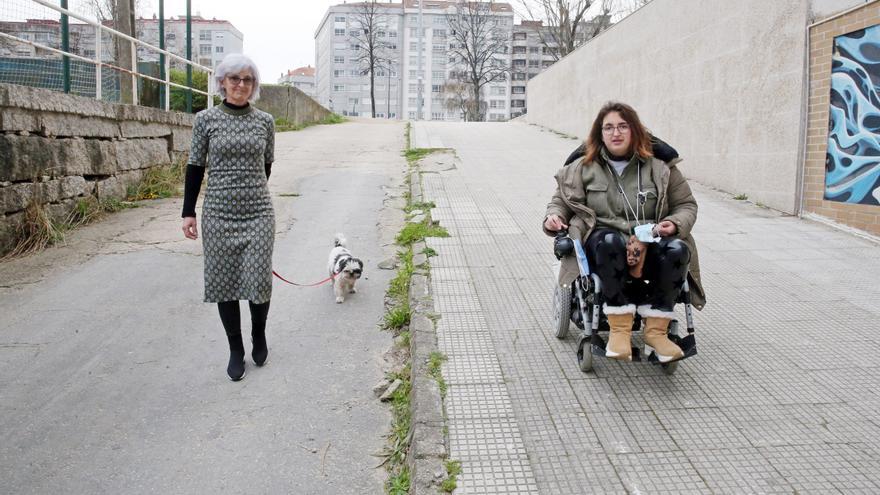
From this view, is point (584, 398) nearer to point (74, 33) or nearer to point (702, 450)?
point (702, 450)

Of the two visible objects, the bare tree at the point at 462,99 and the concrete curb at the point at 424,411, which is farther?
the bare tree at the point at 462,99

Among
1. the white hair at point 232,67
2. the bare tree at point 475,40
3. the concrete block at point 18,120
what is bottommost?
the concrete block at point 18,120

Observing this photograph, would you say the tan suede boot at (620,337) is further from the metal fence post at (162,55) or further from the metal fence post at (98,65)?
the metal fence post at (162,55)

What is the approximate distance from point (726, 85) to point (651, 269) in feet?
23.7

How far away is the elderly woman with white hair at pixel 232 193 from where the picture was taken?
3.83 m

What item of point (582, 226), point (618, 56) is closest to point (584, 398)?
point (582, 226)

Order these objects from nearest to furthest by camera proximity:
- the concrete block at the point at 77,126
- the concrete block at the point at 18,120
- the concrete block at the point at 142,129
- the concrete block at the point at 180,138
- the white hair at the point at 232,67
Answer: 1. the white hair at the point at 232,67
2. the concrete block at the point at 18,120
3. the concrete block at the point at 77,126
4. the concrete block at the point at 142,129
5. the concrete block at the point at 180,138

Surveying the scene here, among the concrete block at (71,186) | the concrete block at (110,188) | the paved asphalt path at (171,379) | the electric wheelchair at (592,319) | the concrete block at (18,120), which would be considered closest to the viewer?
the paved asphalt path at (171,379)

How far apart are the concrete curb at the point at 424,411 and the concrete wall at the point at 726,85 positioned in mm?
5890

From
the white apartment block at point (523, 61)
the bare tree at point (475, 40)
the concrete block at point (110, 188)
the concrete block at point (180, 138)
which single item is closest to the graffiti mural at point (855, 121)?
the concrete block at point (110, 188)

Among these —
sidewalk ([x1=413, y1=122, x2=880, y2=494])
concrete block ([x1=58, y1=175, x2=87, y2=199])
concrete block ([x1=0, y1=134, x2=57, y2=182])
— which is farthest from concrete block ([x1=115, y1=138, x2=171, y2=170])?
sidewalk ([x1=413, y1=122, x2=880, y2=494])

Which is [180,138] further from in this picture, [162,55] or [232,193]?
[232,193]

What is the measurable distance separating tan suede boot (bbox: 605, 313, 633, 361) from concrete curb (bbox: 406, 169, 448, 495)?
964mm

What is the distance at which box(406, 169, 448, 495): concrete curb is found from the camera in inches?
109
